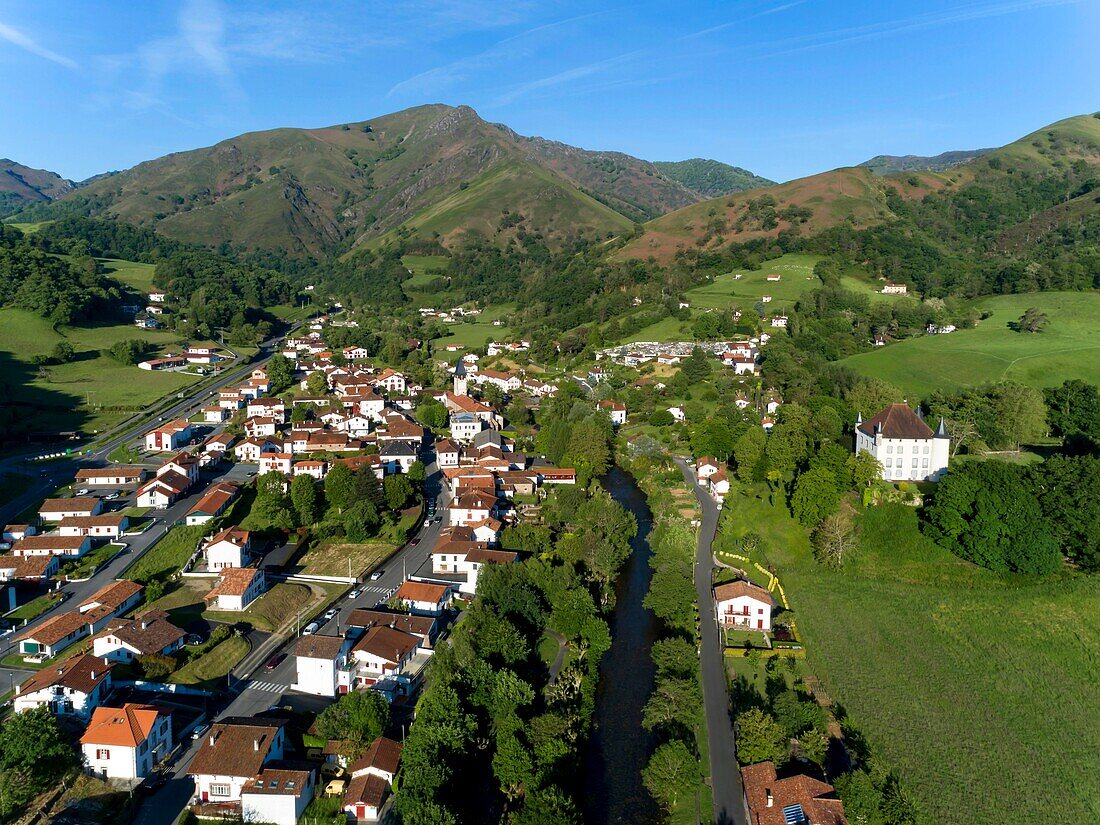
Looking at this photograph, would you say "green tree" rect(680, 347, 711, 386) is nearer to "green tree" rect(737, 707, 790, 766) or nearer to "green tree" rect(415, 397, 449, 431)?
"green tree" rect(415, 397, 449, 431)

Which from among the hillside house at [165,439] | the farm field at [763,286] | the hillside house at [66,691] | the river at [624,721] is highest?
the farm field at [763,286]

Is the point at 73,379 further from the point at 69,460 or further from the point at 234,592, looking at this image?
the point at 234,592

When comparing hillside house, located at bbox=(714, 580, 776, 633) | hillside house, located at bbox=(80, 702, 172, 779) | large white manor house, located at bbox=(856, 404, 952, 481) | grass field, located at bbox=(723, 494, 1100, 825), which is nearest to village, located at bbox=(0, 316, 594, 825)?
hillside house, located at bbox=(80, 702, 172, 779)

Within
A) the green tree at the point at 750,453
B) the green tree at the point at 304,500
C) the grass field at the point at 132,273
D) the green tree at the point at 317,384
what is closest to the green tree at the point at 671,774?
the green tree at the point at 750,453

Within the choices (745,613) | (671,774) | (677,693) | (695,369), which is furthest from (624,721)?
(695,369)

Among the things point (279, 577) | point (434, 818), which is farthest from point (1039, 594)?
point (279, 577)

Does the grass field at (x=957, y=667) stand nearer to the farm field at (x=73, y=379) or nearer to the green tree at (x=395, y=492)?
the green tree at (x=395, y=492)
